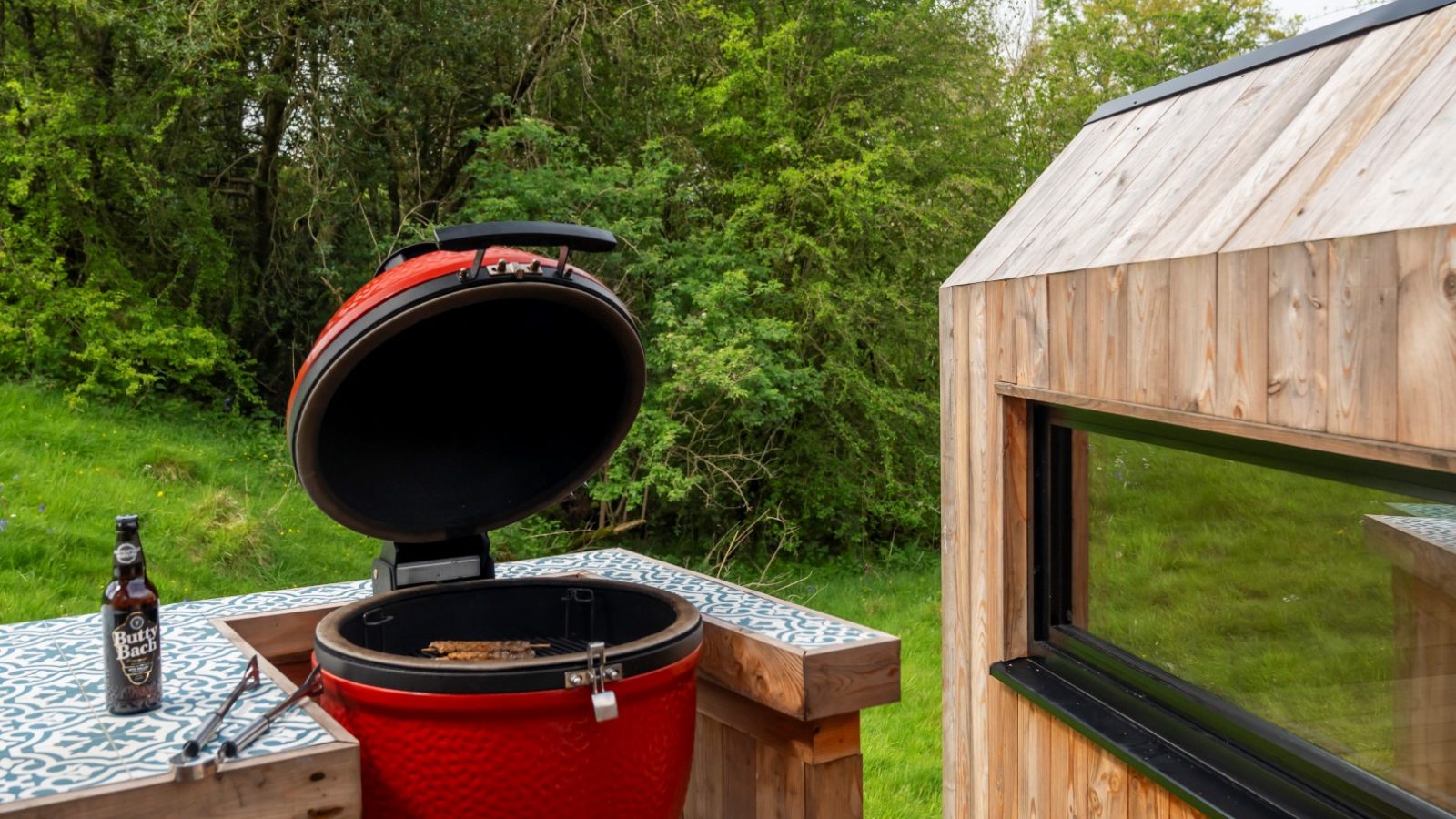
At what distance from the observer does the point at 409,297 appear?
2.36 m

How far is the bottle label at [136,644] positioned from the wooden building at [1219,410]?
5.74 ft

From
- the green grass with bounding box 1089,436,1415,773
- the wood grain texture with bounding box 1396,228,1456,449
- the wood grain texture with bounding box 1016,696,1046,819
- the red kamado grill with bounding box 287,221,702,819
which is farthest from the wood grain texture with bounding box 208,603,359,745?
the wood grain texture with bounding box 1396,228,1456,449

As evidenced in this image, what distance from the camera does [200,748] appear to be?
1.90 metres

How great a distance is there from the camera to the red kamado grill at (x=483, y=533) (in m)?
2.17

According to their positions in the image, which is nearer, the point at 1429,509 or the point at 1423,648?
the point at 1429,509

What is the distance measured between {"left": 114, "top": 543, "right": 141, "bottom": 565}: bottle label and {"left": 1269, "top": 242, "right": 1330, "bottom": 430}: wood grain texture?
192 cm

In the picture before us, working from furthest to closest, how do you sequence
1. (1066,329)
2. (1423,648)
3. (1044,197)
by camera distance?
(1044,197) → (1066,329) → (1423,648)

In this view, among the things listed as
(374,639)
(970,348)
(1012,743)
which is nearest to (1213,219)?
(970,348)

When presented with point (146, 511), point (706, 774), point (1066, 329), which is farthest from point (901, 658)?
point (146, 511)

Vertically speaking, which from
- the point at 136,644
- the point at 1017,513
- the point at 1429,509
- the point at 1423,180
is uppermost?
the point at 1423,180

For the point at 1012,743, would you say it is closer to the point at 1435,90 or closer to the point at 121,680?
the point at 1435,90

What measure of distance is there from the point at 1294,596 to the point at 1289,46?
41.0 inches

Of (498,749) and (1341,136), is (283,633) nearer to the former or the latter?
(498,749)

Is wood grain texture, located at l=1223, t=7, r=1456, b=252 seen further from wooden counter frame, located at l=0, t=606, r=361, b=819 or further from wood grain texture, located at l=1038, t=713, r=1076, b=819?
wooden counter frame, located at l=0, t=606, r=361, b=819
